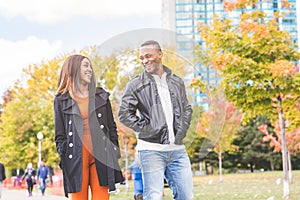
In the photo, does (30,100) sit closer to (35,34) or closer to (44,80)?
(44,80)

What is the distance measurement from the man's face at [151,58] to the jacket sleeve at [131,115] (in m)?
0.21

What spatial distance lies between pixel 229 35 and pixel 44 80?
16.4 metres

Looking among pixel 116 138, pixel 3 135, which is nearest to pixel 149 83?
pixel 116 138

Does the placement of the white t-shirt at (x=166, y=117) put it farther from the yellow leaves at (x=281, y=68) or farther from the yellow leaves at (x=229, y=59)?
the yellow leaves at (x=281, y=68)

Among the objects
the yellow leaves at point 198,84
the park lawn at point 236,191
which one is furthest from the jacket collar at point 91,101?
the park lawn at point 236,191

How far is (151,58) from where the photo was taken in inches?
161

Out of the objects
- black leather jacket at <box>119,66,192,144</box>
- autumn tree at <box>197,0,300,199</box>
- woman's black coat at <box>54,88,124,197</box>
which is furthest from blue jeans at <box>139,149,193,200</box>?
autumn tree at <box>197,0,300,199</box>

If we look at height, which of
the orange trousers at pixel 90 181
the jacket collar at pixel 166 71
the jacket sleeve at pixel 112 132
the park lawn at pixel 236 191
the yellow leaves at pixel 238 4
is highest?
the yellow leaves at pixel 238 4

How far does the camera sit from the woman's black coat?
4031mm

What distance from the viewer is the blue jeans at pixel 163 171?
13.3ft

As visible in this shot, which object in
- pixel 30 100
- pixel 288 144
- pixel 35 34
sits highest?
pixel 35 34

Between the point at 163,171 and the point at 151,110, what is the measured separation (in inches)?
17.8

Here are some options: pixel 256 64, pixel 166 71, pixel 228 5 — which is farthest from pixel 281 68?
pixel 166 71

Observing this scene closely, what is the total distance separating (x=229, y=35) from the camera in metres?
10.1
